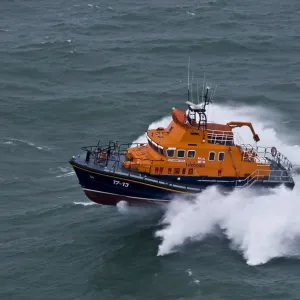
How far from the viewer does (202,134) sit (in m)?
44.8

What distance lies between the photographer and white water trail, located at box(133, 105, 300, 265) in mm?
42688

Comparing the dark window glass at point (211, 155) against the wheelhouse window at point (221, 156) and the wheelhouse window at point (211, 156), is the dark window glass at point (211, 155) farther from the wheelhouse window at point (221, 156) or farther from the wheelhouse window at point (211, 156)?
the wheelhouse window at point (221, 156)

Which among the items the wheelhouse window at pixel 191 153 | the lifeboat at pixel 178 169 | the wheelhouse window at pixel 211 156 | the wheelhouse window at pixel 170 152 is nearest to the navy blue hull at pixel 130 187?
the lifeboat at pixel 178 169

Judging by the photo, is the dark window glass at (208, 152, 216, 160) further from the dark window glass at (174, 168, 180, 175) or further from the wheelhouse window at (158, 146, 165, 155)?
the wheelhouse window at (158, 146, 165, 155)

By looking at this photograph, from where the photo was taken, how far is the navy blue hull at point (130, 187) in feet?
144

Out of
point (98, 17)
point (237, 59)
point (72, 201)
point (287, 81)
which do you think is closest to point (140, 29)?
point (98, 17)

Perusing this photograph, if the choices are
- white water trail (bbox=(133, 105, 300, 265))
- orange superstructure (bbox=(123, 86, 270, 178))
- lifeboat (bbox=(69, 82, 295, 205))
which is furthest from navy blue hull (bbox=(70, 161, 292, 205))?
orange superstructure (bbox=(123, 86, 270, 178))

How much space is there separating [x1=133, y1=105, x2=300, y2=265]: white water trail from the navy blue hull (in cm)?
53

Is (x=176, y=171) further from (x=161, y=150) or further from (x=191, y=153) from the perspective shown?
(x=161, y=150)

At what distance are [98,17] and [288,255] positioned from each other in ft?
186

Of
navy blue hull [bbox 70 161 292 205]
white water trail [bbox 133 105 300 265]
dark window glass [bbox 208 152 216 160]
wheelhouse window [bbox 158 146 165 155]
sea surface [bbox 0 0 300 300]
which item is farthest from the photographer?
dark window glass [bbox 208 152 216 160]

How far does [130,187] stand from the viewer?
145 ft

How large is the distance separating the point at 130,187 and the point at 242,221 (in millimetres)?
6697

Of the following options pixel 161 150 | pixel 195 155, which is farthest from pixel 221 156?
pixel 161 150
